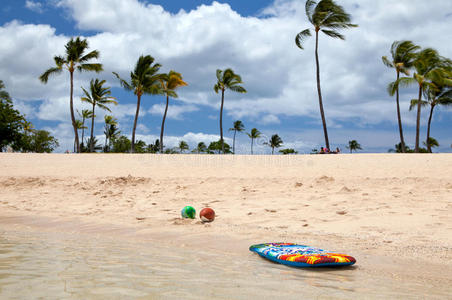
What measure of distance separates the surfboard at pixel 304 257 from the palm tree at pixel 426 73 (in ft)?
83.1

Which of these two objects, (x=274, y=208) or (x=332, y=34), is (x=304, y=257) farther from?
(x=332, y=34)

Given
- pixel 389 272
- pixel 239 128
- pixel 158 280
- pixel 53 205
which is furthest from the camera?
pixel 239 128

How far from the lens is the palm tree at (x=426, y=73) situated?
27.1 meters

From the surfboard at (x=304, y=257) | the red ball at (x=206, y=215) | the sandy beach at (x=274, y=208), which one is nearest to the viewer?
the surfboard at (x=304, y=257)

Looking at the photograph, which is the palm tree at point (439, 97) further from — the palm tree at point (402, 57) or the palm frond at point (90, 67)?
the palm frond at point (90, 67)

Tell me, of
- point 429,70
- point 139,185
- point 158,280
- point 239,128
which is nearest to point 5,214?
point 139,185

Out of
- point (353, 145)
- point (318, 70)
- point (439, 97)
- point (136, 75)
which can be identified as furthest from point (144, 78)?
point (353, 145)

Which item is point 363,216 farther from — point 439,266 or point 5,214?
point 5,214

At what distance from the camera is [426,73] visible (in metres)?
28.6

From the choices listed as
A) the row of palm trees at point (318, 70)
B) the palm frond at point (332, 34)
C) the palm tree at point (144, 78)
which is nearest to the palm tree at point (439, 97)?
the row of palm trees at point (318, 70)

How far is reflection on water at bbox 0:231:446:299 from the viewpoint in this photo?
9.14 feet

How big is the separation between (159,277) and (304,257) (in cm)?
164

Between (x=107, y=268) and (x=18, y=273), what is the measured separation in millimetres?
766

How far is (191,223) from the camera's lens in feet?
22.6
